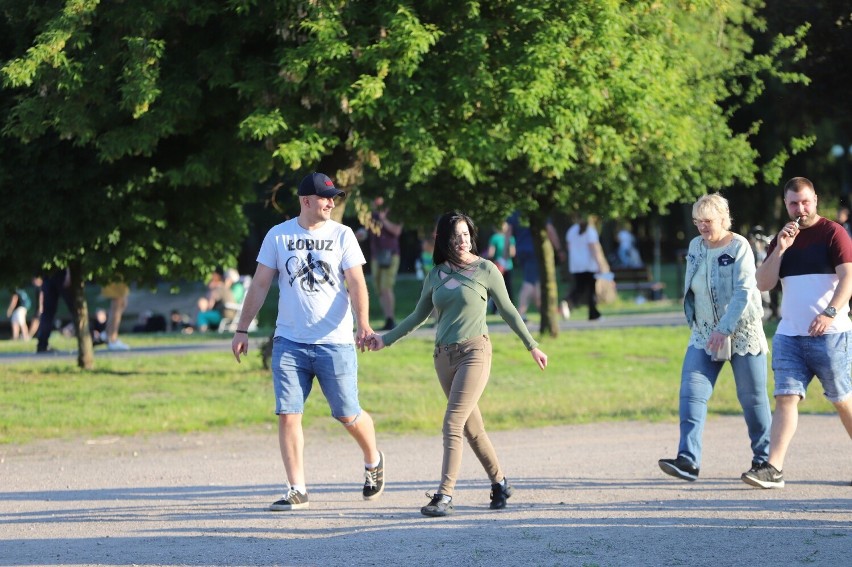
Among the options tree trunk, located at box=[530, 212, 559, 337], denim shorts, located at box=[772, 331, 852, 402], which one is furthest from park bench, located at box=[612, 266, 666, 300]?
denim shorts, located at box=[772, 331, 852, 402]

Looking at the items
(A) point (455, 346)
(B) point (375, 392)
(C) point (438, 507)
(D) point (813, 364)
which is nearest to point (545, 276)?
(B) point (375, 392)

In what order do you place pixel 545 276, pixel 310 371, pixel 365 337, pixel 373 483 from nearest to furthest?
pixel 365 337 → pixel 310 371 → pixel 373 483 → pixel 545 276

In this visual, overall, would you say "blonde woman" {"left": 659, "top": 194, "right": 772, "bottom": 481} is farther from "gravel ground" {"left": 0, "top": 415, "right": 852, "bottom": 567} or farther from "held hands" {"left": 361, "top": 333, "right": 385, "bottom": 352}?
"held hands" {"left": 361, "top": 333, "right": 385, "bottom": 352}

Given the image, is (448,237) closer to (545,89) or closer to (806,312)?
(806,312)

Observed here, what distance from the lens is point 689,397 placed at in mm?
8539

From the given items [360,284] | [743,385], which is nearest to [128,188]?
[360,284]

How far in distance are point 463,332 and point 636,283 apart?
932 inches

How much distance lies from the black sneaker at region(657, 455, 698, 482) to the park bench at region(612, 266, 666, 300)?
22.6 metres

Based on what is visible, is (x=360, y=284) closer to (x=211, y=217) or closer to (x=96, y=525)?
(x=96, y=525)

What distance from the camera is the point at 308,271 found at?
7930 mm

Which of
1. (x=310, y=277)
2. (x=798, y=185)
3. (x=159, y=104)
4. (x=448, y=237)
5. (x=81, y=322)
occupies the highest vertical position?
(x=159, y=104)

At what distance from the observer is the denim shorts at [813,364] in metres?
8.23

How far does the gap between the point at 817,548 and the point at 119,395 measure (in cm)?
937

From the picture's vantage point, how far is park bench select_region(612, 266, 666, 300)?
3097cm
